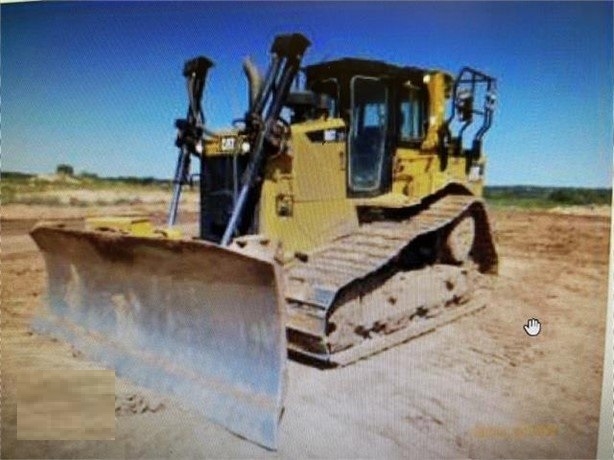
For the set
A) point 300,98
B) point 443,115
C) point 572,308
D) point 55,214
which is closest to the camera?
point 572,308

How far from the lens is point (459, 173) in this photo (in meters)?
3.61

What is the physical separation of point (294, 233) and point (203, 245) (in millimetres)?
838

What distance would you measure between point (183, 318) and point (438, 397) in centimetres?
105

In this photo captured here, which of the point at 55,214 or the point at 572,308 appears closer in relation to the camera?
the point at 572,308

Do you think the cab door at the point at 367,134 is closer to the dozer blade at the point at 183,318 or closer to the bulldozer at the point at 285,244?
the bulldozer at the point at 285,244

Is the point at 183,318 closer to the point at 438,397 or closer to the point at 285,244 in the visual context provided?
the point at 285,244

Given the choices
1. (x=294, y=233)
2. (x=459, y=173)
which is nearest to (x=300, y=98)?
(x=294, y=233)

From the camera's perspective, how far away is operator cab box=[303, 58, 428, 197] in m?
3.05

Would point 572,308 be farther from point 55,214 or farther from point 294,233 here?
point 55,214

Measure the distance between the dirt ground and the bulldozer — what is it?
10 cm

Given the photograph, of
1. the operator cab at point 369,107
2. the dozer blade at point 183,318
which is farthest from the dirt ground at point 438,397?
the operator cab at point 369,107

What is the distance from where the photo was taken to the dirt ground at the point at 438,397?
209 centimetres

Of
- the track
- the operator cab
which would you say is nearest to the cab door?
the operator cab

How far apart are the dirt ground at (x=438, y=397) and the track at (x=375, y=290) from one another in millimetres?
97
